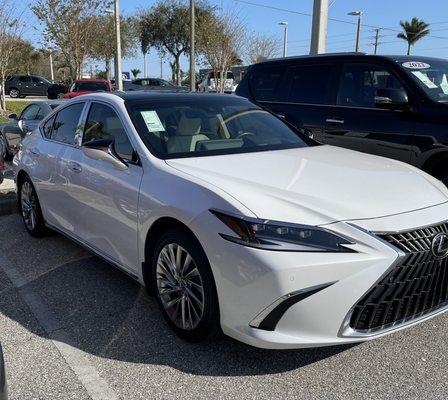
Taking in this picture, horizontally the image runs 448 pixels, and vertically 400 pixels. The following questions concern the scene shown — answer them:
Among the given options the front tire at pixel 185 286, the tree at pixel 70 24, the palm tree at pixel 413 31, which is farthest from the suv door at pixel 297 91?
the palm tree at pixel 413 31

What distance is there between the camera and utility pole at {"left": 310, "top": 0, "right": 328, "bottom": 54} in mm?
10586

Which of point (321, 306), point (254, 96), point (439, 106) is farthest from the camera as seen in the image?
point (254, 96)

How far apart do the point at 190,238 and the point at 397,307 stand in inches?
48.1

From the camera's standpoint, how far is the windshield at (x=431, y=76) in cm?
536

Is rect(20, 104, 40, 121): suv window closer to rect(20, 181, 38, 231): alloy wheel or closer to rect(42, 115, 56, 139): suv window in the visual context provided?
rect(20, 181, 38, 231): alloy wheel

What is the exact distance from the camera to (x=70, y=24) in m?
26.9

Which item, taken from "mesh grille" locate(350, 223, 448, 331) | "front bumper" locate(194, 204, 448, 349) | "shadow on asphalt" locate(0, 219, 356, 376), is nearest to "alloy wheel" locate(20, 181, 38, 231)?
"shadow on asphalt" locate(0, 219, 356, 376)

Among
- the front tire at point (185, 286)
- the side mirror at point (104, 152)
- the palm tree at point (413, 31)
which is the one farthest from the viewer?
the palm tree at point (413, 31)

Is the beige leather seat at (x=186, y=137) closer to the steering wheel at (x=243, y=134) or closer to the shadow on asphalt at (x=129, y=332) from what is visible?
the steering wheel at (x=243, y=134)

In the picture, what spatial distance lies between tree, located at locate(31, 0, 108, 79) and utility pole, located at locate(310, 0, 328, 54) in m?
19.3

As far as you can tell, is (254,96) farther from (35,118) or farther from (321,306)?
(321,306)

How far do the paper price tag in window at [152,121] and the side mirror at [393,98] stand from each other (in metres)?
2.54

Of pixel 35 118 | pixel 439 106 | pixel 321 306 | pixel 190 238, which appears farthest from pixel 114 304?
pixel 35 118

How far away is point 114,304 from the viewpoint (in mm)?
3902
